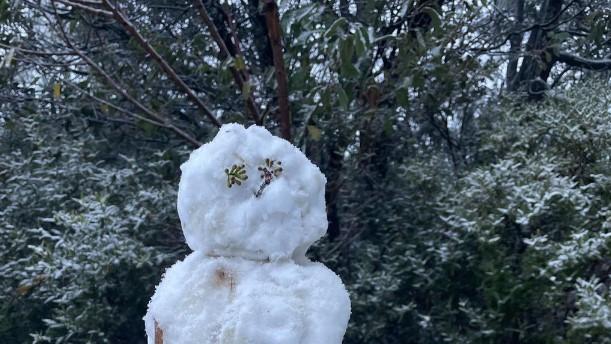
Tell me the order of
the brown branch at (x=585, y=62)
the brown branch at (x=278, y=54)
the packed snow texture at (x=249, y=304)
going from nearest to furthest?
the packed snow texture at (x=249, y=304), the brown branch at (x=278, y=54), the brown branch at (x=585, y=62)

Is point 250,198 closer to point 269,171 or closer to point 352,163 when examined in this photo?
point 269,171

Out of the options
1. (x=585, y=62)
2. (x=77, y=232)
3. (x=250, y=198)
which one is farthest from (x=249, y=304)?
(x=585, y=62)

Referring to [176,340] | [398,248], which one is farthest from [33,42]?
[176,340]

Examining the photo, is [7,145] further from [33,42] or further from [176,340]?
[176,340]

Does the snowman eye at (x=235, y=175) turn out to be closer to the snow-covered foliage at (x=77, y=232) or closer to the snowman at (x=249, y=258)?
the snowman at (x=249, y=258)

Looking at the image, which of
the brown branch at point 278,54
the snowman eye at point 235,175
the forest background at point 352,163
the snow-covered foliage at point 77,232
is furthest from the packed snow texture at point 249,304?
the snow-covered foliage at point 77,232

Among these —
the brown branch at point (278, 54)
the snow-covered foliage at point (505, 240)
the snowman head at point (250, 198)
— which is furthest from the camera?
the snow-covered foliage at point (505, 240)
